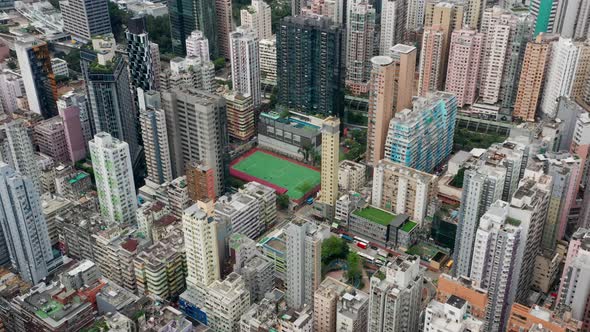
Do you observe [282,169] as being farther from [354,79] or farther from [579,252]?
[579,252]

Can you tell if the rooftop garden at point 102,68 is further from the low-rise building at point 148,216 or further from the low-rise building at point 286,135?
the low-rise building at point 286,135

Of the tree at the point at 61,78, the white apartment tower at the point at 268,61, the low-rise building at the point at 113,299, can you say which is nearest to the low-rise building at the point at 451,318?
the low-rise building at the point at 113,299

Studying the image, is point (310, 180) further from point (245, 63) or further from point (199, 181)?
point (245, 63)

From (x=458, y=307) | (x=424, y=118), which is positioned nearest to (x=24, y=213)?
(x=458, y=307)

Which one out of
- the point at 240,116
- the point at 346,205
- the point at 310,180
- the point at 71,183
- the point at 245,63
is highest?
the point at 245,63

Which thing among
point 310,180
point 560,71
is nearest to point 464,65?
point 560,71

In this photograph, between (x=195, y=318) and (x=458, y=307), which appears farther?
(x=195, y=318)
